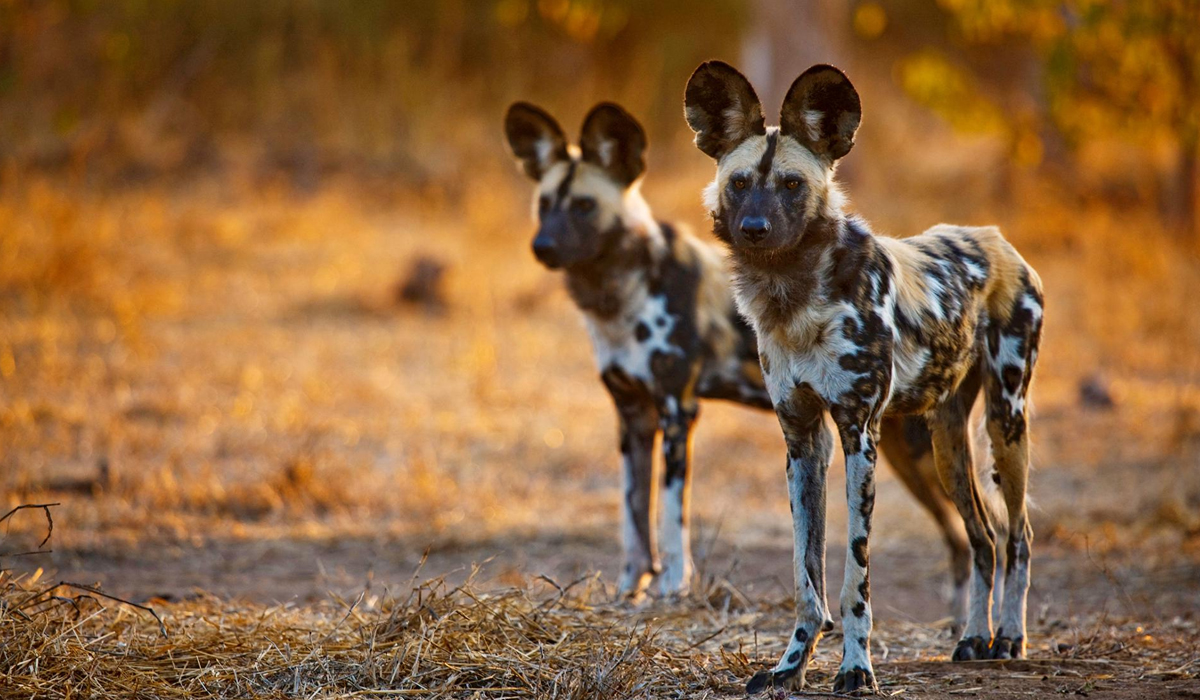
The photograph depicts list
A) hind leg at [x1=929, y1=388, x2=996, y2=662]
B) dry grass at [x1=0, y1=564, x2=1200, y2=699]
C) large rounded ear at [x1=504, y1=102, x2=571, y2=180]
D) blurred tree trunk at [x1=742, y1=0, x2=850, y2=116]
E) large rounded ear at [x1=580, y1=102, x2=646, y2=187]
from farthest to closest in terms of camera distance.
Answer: blurred tree trunk at [x1=742, y1=0, x2=850, y2=116]
large rounded ear at [x1=504, y1=102, x2=571, y2=180]
large rounded ear at [x1=580, y1=102, x2=646, y2=187]
hind leg at [x1=929, y1=388, x2=996, y2=662]
dry grass at [x1=0, y1=564, x2=1200, y2=699]

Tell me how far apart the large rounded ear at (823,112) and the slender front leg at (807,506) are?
2.21ft

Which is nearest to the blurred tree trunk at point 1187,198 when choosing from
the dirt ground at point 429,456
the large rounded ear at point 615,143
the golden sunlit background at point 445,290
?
the golden sunlit background at point 445,290

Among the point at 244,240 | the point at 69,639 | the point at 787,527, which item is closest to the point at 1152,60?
the point at 787,527

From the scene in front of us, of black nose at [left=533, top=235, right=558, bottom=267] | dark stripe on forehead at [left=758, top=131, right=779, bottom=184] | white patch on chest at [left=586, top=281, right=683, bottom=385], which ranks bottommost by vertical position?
white patch on chest at [left=586, top=281, right=683, bottom=385]

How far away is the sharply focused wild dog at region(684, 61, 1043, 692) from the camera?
121 inches

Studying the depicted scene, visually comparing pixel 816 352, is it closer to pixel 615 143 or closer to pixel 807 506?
pixel 807 506

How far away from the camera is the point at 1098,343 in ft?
30.6

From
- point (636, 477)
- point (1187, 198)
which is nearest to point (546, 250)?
point (636, 477)

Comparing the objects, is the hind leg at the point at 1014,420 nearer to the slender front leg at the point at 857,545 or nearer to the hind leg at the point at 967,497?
the hind leg at the point at 967,497

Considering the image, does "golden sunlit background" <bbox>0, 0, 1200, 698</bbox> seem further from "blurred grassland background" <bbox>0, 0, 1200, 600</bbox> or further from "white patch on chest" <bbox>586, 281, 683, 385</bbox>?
"white patch on chest" <bbox>586, 281, 683, 385</bbox>

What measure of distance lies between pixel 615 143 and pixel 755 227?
196cm

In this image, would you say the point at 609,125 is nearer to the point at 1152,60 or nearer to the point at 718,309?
the point at 718,309

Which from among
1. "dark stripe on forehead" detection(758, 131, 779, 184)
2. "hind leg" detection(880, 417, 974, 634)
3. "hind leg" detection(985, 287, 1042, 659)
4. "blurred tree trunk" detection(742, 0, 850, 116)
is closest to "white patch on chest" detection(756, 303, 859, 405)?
"dark stripe on forehead" detection(758, 131, 779, 184)

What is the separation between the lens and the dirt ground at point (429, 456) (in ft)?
14.3
